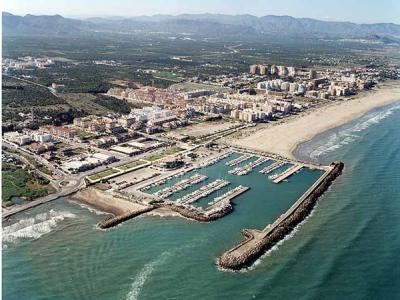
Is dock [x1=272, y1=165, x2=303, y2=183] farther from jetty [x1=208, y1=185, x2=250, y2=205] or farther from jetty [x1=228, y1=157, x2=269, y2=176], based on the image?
jetty [x1=208, y1=185, x2=250, y2=205]

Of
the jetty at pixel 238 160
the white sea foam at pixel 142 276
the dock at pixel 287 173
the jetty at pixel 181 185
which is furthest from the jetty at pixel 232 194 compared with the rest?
the white sea foam at pixel 142 276

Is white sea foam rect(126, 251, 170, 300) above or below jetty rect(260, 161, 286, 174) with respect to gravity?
below

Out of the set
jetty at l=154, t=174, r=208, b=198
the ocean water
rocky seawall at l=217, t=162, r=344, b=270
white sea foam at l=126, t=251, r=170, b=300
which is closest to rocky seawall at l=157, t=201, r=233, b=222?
the ocean water

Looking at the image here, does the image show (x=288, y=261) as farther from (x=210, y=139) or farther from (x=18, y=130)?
(x=18, y=130)

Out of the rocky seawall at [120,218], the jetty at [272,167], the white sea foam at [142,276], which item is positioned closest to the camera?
the white sea foam at [142,276]

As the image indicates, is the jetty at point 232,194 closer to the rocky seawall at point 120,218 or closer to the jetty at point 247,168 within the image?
the jetty at point 247,168

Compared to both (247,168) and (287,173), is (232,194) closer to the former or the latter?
(247,168)

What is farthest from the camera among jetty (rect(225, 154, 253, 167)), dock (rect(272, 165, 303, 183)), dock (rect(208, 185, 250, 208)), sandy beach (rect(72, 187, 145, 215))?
jetty (rect(225, 154, 253, 167))
